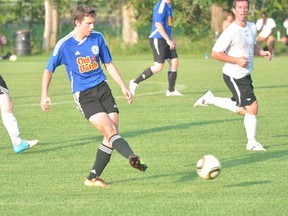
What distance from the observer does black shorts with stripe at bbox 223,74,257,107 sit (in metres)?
12.9

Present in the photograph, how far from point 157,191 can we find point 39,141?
4558mm

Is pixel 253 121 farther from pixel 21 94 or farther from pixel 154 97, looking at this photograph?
pixel 21 94

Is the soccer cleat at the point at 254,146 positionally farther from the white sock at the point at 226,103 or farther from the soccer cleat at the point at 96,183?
the soccer cleat at the point at 96,183

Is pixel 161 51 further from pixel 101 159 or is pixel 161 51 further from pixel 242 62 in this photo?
pixel 101 159

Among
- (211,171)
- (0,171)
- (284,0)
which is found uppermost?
(211,171)

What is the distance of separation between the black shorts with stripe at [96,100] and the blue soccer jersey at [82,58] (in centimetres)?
6

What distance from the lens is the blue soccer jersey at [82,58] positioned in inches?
400

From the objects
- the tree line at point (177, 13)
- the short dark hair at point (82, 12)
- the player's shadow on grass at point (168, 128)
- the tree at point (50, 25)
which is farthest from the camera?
the tree at point (50, 25)

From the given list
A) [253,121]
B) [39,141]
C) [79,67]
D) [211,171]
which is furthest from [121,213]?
A: [39,141]

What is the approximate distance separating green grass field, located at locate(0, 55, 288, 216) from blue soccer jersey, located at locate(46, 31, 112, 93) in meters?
1.06

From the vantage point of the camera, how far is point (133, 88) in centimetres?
2133

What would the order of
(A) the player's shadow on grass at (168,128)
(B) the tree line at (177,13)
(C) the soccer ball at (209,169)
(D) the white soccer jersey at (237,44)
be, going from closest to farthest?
(C) the soccer ball at (209,169) → (D) the white soccer jersey at (237,44) → (A) the player's shadow on grass at (168,128) → (B) the tree line at (177,13)

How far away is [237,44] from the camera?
1291cm

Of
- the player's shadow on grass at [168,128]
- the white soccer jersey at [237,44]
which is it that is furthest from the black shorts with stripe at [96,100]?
the player's shadow on grass at [168,128]
